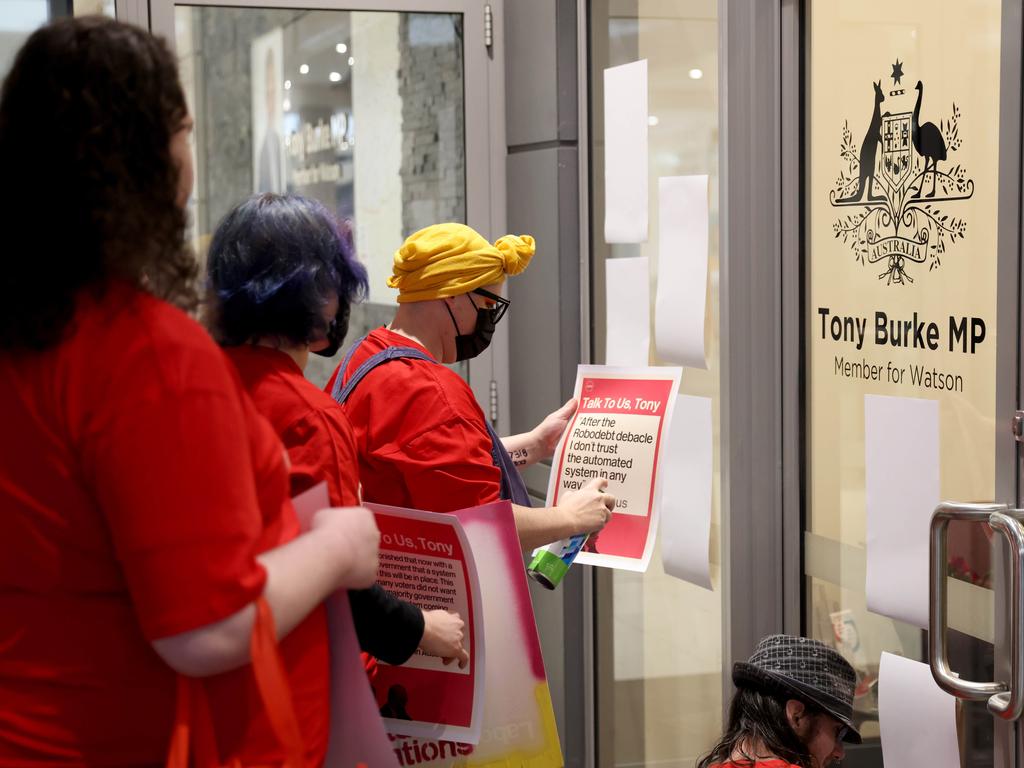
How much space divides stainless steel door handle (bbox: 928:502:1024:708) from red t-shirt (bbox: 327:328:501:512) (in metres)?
0.85

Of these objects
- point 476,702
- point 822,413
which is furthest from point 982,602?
point 476,702

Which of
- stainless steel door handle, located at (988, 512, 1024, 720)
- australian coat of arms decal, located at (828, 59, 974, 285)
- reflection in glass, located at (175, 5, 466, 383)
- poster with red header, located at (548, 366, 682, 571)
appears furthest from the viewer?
reflection in glass, located at (175, 5, 466, 383)

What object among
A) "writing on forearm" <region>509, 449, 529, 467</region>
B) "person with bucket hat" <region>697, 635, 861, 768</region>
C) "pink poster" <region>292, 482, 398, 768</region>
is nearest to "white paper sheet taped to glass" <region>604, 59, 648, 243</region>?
"writing on forearm" <region>509, 449, 529, 467</region>

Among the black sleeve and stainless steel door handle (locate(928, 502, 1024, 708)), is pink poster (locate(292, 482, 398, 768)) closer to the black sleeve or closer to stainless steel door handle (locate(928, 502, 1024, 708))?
the black sleeve

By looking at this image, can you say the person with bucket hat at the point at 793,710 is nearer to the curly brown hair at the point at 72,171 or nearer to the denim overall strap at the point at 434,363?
the denim overall strap at the point at 434,363

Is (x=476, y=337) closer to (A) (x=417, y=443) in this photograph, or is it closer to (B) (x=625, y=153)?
(A) (x=417, y=443)

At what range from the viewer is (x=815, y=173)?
290 cm

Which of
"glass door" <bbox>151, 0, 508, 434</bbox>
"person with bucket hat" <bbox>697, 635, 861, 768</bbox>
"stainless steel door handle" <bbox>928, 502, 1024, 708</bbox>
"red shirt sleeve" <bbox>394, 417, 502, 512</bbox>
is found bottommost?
"person with bucket hat" <bbox>697, 635, 861, 768</bbox>

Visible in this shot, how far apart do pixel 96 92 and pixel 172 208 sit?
146mm

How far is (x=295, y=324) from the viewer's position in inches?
75.3

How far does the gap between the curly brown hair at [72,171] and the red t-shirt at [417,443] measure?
3.65 ft

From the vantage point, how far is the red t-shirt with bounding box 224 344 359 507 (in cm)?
183

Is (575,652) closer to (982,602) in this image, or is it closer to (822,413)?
(822,413)

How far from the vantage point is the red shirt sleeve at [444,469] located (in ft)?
7.98
